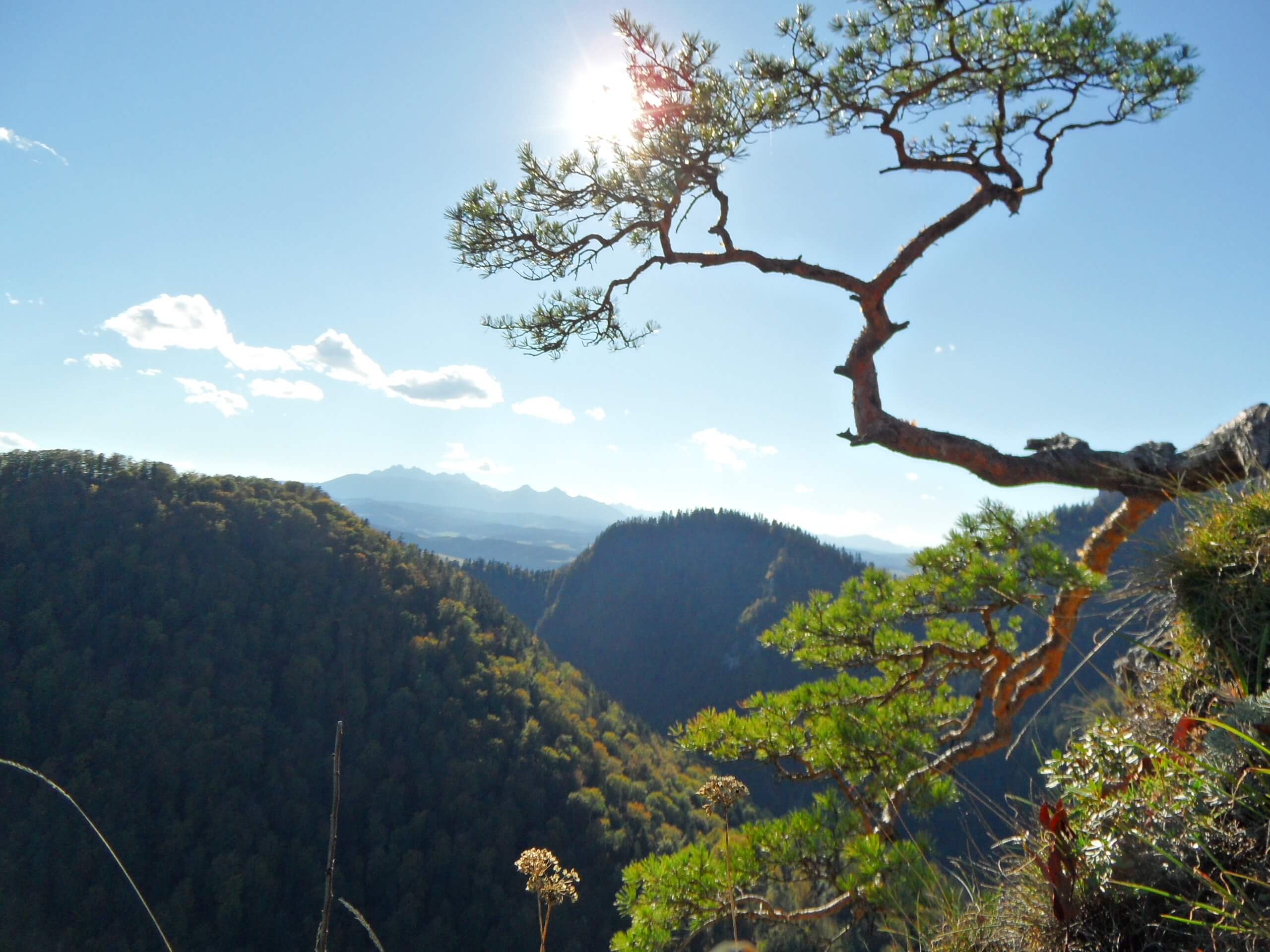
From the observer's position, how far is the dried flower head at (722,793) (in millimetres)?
1984

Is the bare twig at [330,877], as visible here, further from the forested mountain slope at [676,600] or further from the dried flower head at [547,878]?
the forested mountain slope at [676,600]

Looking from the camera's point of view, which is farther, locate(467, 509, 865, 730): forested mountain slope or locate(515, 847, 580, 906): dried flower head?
locate(467, 509, 865, 730): forested mountain slope

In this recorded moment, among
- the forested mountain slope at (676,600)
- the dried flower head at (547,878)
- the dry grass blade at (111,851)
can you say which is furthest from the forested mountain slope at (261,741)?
the dry grass blade at (111,851)

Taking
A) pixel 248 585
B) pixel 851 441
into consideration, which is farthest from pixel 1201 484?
pixel 248 585

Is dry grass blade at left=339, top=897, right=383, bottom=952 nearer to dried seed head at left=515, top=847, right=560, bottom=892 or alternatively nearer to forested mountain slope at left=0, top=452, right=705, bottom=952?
dried seed head at left=515, top=847, right=560, bottom=892

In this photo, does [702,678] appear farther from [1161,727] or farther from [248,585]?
[1161,727]

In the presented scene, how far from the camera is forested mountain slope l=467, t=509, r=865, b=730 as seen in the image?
120m

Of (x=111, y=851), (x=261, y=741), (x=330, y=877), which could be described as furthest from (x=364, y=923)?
(x=261, y=741)

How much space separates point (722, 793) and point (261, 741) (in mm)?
72966

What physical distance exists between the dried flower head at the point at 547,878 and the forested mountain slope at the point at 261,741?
191 ft

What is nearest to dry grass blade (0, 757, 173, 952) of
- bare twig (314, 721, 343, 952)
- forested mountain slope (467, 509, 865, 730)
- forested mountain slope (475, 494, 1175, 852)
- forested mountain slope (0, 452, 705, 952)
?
bare twig (314, 721, 343, 952)

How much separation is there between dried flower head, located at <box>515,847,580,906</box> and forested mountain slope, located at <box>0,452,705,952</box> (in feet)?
191

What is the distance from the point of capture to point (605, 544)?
6442 inches

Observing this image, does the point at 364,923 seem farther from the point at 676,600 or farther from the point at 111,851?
the point at 676,600
